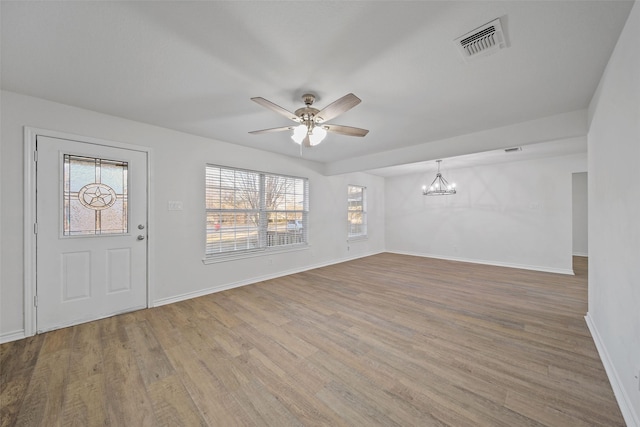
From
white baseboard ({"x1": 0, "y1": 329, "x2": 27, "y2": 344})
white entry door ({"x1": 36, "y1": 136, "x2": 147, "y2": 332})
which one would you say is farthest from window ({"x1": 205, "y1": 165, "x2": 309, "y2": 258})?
white baseboard ({"x1": 0, "y1": 329, "x2": 27, "y2": 344})

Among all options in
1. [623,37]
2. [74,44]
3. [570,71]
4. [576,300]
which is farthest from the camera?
[576,300]

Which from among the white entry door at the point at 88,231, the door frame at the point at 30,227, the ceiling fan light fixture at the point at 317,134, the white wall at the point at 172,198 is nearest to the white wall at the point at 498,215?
the white wall at the point at 172,198

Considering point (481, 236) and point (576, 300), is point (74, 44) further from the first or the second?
point (481, 236)

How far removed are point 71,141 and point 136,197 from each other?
2.74 ft

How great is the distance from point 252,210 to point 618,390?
436 cm

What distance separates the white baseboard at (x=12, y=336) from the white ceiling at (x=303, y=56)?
2372 millimetres

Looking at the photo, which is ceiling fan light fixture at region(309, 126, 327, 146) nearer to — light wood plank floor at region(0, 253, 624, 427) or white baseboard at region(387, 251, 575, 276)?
light wood plank floor at region(0, 253, 624, 427)

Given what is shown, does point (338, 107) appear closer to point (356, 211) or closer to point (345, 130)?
point (345, 130)

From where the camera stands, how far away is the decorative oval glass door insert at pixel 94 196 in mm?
2646

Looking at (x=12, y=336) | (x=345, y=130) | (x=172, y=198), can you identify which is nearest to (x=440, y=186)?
(x=345, y=130)

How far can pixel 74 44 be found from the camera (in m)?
1.66

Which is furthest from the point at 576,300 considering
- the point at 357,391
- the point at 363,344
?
the point at 357,391

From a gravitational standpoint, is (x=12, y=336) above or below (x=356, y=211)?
below

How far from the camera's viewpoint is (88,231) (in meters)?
2.75
